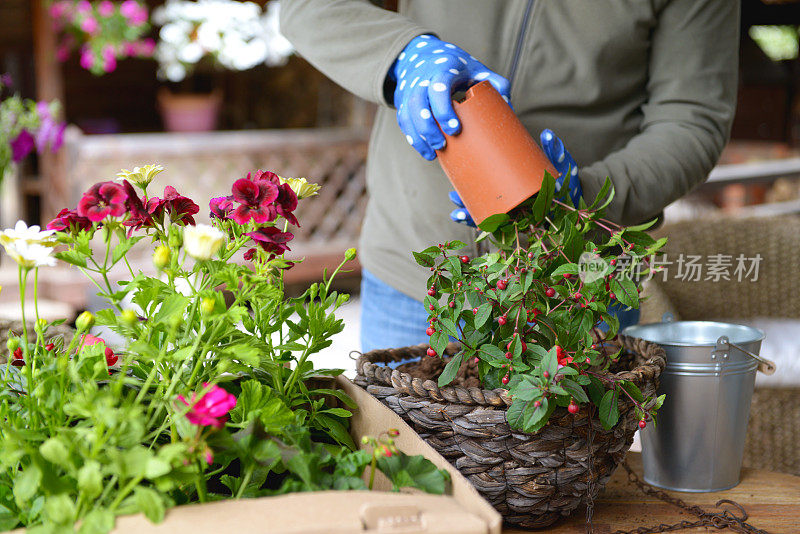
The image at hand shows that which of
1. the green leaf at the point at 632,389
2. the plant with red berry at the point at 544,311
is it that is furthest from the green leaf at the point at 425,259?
the green leaf at the point at 632,389

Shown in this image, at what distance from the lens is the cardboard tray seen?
499 mm

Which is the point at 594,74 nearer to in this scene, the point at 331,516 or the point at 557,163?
the point at 557,163

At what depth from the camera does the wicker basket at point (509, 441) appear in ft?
2.33

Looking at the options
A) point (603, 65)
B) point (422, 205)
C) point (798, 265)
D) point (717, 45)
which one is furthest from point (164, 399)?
point (798, 265)

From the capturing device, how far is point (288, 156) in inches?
158

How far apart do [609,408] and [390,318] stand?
554mm

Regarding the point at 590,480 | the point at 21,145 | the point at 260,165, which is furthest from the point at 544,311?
the point at 260,165

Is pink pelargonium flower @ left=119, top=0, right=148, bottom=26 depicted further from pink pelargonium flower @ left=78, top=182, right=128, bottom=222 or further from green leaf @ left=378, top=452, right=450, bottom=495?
green leaf @ left=378, top=452, right=450, bottom=495

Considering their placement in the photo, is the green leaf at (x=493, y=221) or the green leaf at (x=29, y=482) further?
the green leaf at (x=493, y=221)

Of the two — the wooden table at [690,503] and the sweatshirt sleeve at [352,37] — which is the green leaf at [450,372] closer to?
the wooden table at [690,503]

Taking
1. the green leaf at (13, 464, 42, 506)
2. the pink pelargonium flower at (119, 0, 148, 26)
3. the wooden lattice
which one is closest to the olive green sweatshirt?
the green leaf at (13, 464, 42, 506)

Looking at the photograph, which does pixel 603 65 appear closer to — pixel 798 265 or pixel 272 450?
pixel 272 450

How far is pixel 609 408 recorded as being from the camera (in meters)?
0.71

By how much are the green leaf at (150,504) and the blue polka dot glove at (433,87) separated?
0.50 meters
